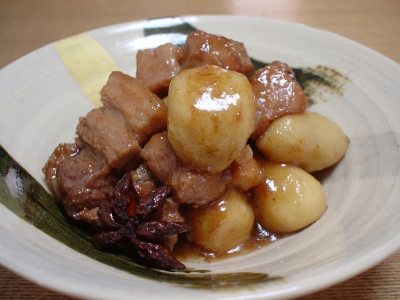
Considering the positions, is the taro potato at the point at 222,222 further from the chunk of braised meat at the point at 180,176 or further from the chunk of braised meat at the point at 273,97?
the chunk of braised meat at the point at 273,97

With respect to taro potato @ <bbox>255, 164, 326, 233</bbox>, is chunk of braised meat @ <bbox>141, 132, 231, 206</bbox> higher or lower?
higher

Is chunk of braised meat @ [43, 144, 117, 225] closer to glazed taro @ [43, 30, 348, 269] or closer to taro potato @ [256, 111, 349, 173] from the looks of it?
glazed taro @ [43, 30, 348, 269]

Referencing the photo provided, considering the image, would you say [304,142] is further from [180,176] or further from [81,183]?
[81,183]

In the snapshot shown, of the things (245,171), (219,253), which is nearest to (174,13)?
(245,171)

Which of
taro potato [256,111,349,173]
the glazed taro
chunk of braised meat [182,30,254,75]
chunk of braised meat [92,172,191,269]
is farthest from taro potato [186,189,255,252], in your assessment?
chunk of braised meat [182,30,254,75]

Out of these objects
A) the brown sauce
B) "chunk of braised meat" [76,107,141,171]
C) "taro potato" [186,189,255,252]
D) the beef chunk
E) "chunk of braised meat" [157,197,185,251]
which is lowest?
the brown sauce

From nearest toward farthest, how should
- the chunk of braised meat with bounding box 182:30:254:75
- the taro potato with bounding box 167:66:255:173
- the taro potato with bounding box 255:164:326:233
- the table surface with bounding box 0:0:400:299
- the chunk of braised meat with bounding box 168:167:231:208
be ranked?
the taro potato with bounding box 167:66:255:173 < the chunk of braised meat with bounding box 168:167:231:208 < the taro potato with bounding box 255:164:326:233 < the chunk of braised meat with bounding box 182:30:254:75 < the table surface with bounding box 0:0:400:299

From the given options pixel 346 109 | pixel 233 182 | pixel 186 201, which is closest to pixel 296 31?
pixel 346 109
